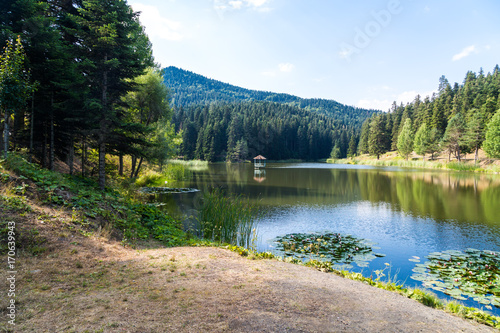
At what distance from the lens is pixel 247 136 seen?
93938mm

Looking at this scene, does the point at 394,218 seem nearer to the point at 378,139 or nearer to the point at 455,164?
the point at 455,164

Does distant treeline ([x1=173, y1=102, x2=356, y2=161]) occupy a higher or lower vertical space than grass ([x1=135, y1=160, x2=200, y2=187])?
higher

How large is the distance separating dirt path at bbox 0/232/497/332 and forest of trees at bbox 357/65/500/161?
50251 millimetres

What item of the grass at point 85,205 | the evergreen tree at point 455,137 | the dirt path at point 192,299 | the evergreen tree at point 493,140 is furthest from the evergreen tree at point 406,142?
→ the dirt path at point 192,299

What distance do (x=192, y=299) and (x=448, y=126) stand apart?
66.9 metres

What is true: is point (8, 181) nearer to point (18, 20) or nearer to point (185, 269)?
point (185, 269)

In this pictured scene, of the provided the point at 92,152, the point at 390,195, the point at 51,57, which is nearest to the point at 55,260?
the point at 51,57

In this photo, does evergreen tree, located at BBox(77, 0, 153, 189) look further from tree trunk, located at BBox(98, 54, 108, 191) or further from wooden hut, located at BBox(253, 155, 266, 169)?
wooden hut, located at BBox(253, 155, 266, 169)

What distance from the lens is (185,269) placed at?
5742 millimetres

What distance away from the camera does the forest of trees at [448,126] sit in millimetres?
48812

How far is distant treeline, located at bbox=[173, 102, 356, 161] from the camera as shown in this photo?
86000 mm

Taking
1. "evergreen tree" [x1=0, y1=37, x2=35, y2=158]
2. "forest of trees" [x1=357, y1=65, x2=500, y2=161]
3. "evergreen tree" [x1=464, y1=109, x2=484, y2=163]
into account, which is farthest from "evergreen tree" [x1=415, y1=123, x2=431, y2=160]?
"evergreen tree" [x1=0, y1=37, x2=35, y2=158]

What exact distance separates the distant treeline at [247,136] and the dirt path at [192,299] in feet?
252

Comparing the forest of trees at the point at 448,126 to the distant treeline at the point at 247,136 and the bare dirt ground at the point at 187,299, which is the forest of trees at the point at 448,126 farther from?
the bare dirt ground at the point at 187,299
